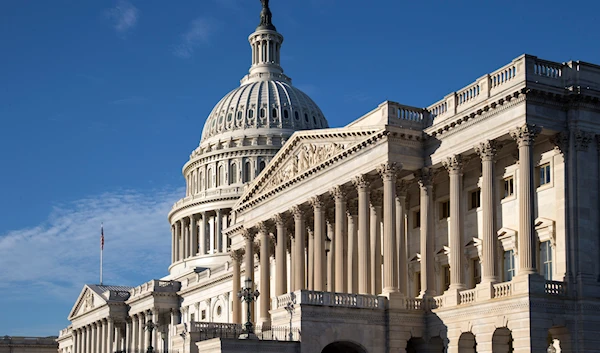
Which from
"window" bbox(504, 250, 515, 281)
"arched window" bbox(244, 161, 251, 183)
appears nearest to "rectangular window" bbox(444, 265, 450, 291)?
"window" bbox(504, 250, 515, 281)

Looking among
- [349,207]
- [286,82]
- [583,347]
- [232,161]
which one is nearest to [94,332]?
[232,161]

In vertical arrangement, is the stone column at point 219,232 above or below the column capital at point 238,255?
above

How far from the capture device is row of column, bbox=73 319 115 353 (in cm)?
13289

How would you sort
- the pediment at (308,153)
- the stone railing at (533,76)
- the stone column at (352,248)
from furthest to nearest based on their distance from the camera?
1. the stone column at (352,248)
2. the pediment at (308,153)
3. the stone railing at (533,76)

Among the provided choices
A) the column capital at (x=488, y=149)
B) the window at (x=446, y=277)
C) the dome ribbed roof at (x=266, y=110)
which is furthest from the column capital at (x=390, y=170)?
the dome ribbed roof at (x=266, y=110)

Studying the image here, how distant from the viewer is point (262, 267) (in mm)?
77562

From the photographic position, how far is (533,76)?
2117 inches

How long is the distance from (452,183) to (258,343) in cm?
1397

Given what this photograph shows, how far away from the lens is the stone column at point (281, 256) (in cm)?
7450

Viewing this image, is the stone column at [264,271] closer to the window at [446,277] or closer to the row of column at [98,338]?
the window at [446,277]

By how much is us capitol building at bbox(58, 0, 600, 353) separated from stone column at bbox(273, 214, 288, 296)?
12cm

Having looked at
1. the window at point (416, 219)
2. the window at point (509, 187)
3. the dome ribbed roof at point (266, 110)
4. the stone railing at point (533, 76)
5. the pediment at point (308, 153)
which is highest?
the dome ribbed roof at point (266, 110)

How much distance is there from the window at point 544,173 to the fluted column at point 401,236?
32.8 ft

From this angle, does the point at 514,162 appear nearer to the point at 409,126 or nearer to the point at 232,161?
the point at 409,126
